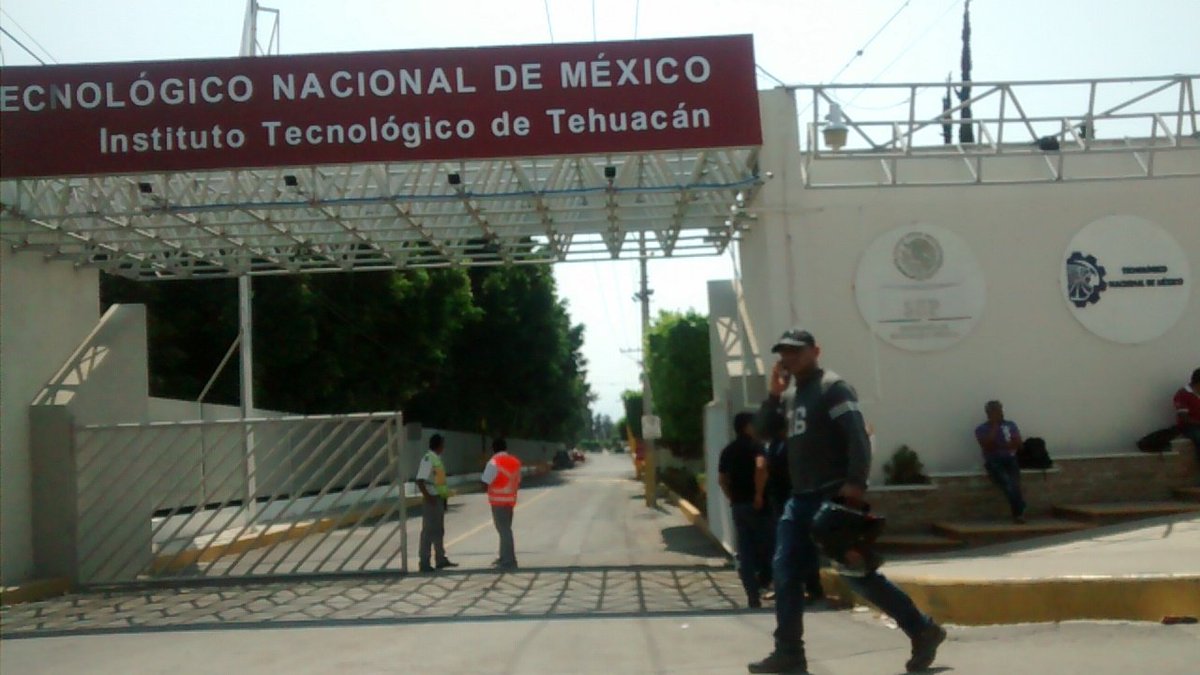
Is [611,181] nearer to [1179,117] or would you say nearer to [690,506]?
[1179,117]

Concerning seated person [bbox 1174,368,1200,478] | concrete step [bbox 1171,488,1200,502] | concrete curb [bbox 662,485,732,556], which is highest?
seated person [bbox 1174,368,1200,478]

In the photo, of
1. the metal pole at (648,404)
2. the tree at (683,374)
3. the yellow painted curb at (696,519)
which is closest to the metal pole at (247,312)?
the yellow painted curb at (696,519)

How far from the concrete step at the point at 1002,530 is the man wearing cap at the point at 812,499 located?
6619 mm

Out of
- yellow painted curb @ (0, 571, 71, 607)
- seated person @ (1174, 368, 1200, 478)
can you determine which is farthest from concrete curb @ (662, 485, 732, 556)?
yellow painted curb @ (0, 571, 71, 607)

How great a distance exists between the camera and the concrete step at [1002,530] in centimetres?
1312

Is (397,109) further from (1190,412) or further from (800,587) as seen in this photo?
(1190,412)

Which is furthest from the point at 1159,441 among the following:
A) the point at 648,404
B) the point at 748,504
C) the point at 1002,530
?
the point at 648,404

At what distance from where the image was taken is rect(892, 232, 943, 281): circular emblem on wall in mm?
14773

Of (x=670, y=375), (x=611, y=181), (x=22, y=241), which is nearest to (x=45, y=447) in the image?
(x=22, y=241)

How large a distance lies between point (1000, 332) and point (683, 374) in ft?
41.8

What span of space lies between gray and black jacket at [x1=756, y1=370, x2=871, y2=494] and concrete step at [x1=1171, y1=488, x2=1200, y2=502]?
8.84 meters

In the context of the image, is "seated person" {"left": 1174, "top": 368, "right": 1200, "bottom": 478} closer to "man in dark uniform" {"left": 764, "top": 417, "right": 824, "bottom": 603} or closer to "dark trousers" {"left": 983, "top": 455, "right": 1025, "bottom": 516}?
"dark trousers" {"left": 983, "top": 455, "right": 1025, "bottom": 516}

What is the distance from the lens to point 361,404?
33.8m

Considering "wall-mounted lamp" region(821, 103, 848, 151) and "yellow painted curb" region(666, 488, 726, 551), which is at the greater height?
"wall-mounted lamp" region(821, 103, 848, 151)
